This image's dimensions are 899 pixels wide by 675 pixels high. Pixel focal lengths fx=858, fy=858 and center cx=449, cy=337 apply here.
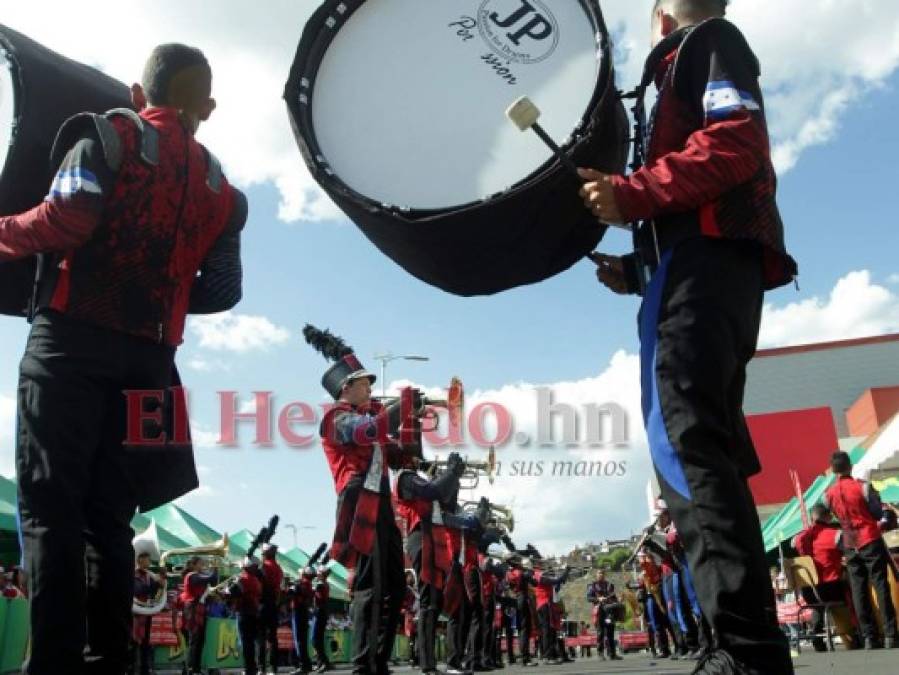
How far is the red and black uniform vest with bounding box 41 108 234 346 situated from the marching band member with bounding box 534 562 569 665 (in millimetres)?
14992

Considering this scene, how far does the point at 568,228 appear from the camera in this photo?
2.13m

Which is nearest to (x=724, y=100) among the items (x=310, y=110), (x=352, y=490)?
(x=310, y=110)

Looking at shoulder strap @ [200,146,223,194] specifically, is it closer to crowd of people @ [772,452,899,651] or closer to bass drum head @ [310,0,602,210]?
bass drum head @ [310,0,602,210]

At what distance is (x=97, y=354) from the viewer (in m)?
2.24

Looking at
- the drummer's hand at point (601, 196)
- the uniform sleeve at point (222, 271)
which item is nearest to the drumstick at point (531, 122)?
the drummer's hand at point (601, 196)

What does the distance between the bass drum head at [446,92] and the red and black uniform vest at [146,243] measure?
1.78 ft

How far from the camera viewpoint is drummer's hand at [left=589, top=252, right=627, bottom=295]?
234cm

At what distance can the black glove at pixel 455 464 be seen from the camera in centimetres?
665

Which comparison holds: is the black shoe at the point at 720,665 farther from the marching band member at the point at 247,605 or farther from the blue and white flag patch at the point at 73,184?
the marching band member at the point at 247,605

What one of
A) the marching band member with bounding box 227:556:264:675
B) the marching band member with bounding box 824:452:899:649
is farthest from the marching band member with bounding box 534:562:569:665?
the marching band member with bounding box 824:452:899:649

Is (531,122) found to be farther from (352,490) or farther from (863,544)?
(863,544)

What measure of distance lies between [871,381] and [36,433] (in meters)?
45.4

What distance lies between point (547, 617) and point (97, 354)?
609 inches

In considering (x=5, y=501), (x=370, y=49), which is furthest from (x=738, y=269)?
(x=5, y=501)
